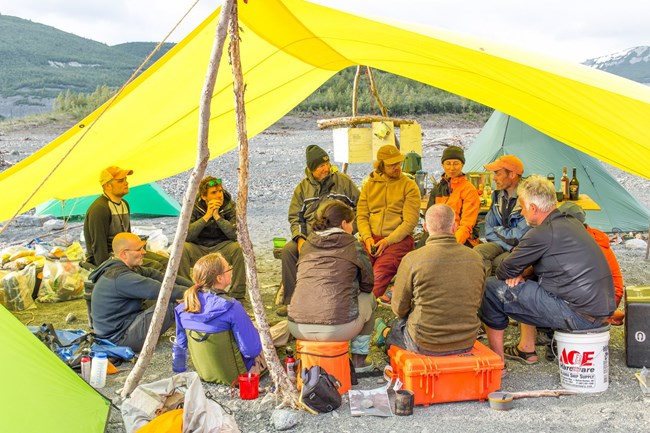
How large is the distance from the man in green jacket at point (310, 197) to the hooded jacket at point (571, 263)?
2111 millimetres

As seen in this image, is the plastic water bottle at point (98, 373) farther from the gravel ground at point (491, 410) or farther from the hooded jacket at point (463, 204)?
the hooded jacket at point (463, 204)

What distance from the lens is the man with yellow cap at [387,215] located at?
5770 mm

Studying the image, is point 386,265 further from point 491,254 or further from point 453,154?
point 453,154

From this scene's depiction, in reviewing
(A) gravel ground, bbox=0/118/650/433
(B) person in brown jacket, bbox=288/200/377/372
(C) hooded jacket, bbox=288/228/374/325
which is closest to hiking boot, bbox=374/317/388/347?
(A) gravel ground, bbox=0/118/650/433

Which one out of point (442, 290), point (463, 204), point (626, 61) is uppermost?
point (626, 61)

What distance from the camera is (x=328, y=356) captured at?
3941 mm

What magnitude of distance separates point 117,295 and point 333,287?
171cm

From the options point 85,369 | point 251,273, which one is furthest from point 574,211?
point 85,369

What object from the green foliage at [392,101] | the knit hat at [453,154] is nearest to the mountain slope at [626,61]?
the green foliage at [392,101]

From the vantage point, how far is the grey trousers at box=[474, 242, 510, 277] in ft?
17.2

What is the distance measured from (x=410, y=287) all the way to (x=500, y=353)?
88 centimetres

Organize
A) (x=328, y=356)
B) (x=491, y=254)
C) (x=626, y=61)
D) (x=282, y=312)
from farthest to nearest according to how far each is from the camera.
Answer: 1. (x=626, y=61)
2. (x=282, y=312)
3. (x=491, y=254)
4. (x=328, y=356)

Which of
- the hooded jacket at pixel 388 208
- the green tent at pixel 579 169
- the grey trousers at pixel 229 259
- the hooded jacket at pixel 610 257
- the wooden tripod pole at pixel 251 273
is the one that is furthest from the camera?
the green tent at pixel 579 169

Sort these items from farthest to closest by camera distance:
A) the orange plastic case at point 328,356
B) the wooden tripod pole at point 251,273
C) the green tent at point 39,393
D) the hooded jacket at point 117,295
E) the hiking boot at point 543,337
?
the hiking boot at point 543,337
the hooded jacket at point 117,295
the orange plastic case at point 328,356
the wooden tripod pole at point 251,273
the green tent at point 39,393
